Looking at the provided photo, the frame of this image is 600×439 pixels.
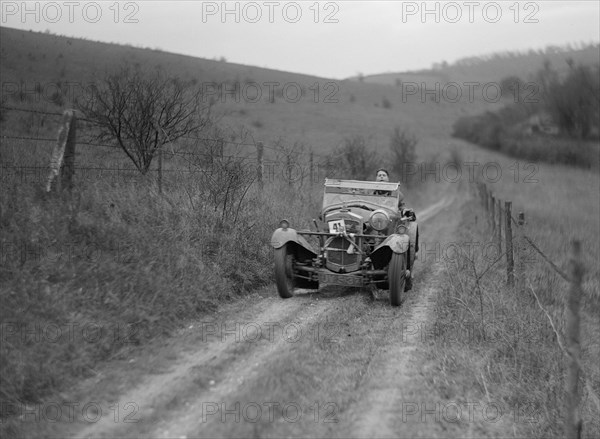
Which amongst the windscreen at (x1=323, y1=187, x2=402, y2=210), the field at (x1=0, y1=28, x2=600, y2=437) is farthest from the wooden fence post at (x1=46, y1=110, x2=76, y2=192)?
the windscreen at (x1=323, y1=187, x2=402, y2=210)

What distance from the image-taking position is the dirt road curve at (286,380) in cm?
469

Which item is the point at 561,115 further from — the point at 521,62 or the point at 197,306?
the point at 197,306

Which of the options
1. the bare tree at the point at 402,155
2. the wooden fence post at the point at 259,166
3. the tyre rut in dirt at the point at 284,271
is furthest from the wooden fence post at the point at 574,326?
the bare tree at the point at 402,155

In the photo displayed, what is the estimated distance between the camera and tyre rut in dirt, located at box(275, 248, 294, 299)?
342 inches

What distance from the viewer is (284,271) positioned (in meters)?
8.72

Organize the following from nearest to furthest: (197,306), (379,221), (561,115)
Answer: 1. (197,306)
2. (379,221)
3. (561,115)

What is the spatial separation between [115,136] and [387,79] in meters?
62.3

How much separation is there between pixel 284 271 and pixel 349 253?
3.29ft

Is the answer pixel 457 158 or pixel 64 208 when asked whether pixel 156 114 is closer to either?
pixel 64 208

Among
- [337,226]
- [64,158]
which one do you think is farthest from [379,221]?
[64,158]

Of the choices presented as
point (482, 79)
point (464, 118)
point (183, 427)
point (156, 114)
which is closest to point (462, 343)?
point (183, 427)

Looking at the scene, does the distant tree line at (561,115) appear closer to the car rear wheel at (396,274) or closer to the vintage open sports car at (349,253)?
the vintage open sports car at (349,253)

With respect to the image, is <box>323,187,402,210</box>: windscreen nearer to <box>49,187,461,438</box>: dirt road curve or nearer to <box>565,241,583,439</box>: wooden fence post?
<box>49,187,461,438</box>: dirt road curve

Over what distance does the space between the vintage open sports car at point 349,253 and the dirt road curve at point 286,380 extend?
55cm
